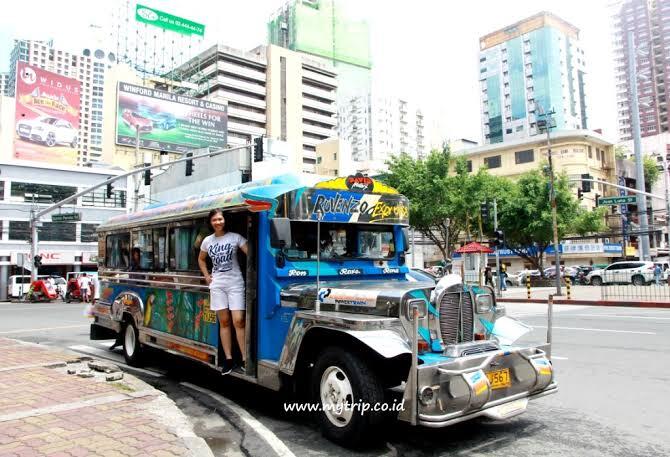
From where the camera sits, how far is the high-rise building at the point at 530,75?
88.5 metres

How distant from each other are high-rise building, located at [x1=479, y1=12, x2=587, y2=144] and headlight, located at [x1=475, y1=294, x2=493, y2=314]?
86695mm

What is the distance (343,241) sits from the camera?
5773mm

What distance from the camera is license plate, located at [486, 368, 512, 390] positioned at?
416cm

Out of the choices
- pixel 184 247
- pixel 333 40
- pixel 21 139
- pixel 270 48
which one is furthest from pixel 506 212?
pixel 333 40

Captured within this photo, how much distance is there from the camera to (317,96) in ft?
318

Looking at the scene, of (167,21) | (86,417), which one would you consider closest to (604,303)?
(86,417)

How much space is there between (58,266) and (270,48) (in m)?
61.3

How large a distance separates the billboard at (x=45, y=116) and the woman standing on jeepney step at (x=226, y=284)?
4517 cm

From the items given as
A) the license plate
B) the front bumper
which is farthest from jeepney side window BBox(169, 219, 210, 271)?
the license plate

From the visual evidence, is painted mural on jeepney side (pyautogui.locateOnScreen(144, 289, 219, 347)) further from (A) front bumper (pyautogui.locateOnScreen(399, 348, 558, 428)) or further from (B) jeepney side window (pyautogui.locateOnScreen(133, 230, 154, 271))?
(A) front bumper (pyautogui.locateOnScreen(399, 348, 558, 428))

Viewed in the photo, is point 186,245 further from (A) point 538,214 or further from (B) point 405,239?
(A) point 538,214

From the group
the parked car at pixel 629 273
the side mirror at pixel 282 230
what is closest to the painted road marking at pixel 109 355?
the side mirror at pixel 282 230

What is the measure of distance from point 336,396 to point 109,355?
21.3ft

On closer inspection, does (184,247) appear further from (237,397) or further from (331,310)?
(331,310)
